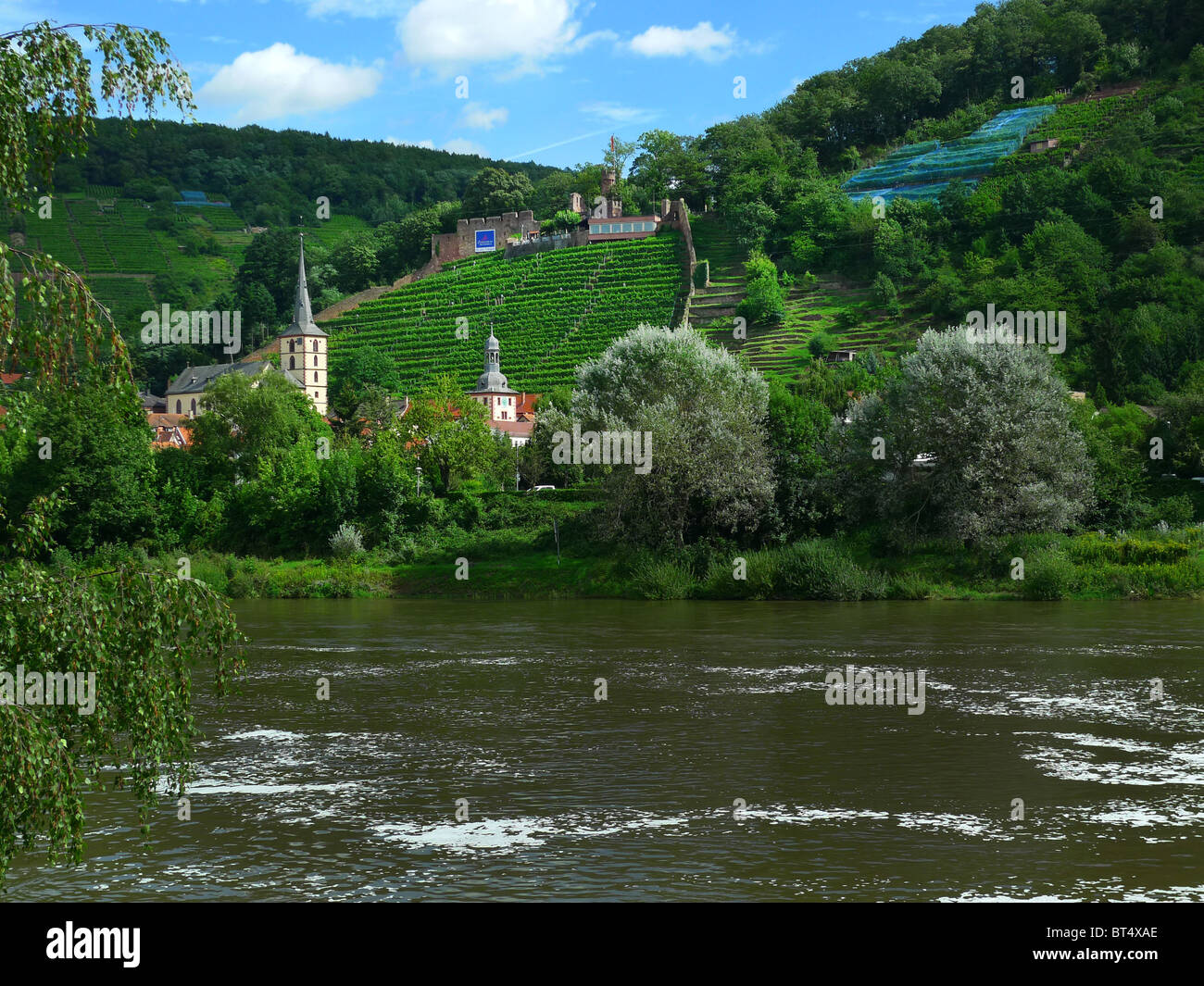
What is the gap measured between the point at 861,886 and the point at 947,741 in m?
8.77

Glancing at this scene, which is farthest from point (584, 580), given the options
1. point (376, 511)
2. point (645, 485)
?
point (376, 511)

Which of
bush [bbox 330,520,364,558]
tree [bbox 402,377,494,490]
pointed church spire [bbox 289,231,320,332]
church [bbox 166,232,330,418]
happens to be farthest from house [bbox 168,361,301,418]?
bush [bbox 330,520,364,558]

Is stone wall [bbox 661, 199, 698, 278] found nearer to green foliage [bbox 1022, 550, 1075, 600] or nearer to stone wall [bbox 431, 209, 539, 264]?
stone wall [bbox 431, 209, 539, 264]

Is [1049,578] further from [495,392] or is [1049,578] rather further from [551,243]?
[551,243]

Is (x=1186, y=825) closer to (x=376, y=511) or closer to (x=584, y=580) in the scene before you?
(x=584, y=580)

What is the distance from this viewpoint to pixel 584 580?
5234cm

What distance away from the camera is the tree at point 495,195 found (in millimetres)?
169750

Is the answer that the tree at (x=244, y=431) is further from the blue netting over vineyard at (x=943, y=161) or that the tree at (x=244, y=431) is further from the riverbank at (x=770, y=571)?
the blue netting over vineyard at (x=943, y=161)

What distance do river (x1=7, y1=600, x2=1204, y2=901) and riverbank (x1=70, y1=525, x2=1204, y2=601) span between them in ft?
33.8

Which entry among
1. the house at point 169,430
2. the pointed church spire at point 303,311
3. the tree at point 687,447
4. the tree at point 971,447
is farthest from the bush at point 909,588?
the pointed church spire at point 303,311

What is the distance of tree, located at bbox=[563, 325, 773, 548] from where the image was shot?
4928 centimetres

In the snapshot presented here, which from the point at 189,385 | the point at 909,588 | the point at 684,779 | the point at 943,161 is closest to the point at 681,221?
the point at 943,161

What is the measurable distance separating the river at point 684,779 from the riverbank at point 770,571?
10.3 meters
